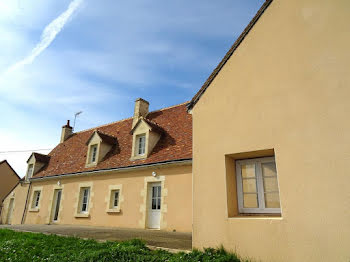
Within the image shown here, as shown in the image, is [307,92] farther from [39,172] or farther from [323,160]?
[39,172]

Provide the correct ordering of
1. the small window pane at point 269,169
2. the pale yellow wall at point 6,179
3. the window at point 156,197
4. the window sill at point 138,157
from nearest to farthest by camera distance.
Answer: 1. the small window pane at point 269,169
2. the window at point 156,197
3. the window sill at point 138,157
4. the pale yellow wall at point 6,179

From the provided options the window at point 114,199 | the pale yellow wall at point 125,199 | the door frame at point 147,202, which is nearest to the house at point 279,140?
the pale yellow wall at point 125,199

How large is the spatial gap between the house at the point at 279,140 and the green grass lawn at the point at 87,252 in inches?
21.4

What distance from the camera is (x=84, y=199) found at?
42.0 feet

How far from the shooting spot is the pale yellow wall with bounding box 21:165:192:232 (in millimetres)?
8891

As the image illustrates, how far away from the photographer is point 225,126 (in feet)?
17.5

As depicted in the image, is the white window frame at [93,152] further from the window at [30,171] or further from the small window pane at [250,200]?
the small window pane at [250,200]

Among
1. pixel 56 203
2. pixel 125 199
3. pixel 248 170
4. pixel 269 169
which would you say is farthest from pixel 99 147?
pixel 269 169

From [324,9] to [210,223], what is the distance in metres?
5.06

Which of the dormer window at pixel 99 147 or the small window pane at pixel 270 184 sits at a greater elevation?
the dormer window at pixel 99 147

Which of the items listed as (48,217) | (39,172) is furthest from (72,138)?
(48,217)

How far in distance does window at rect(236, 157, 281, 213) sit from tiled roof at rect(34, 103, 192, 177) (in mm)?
3958

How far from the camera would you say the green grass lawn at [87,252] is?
4492 mm

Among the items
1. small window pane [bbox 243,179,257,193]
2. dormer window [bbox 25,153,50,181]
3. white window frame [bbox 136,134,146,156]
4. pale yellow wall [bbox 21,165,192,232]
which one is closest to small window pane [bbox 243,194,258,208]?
small window pane [bbox 243,179,257,193]
